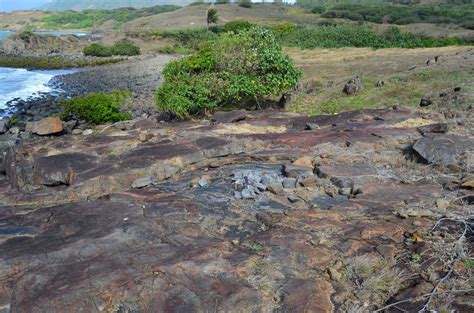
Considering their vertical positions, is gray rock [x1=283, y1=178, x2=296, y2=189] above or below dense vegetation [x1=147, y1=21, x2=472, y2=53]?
below

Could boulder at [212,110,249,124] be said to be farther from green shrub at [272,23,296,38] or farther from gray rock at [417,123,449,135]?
green shrub at [272,23,296,38]

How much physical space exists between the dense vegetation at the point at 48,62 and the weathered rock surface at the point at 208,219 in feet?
126

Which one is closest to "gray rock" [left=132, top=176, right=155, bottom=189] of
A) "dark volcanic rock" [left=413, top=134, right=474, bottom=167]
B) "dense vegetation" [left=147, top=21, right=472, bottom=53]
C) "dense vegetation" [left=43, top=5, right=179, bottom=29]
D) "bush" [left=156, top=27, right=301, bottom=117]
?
"dark volcanic rock" [left=413, top=134, right=474, bottom=167]

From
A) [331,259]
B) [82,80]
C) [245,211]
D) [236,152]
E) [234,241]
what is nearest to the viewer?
[331,259]

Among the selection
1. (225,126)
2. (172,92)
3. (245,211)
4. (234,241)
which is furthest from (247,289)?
(172,92)

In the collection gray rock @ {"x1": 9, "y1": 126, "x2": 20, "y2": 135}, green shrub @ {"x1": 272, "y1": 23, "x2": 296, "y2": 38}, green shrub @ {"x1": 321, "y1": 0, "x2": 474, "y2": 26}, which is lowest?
gray rock @ {"x1": 9, "y1": 126, "x2": 20, "y2": 135}

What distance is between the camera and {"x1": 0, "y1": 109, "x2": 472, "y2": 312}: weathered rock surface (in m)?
5.46

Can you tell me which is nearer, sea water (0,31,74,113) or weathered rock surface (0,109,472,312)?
weathered rock surface (0,109,472,312)

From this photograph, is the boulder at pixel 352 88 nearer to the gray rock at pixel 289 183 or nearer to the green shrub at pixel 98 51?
the gray rock at pixel 289 183

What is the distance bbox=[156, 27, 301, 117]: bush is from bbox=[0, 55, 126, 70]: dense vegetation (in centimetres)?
3243

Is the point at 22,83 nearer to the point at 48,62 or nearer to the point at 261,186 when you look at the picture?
the point at 48,62

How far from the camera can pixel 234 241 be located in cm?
669

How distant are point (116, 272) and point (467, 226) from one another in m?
5.07

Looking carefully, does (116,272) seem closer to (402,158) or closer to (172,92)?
(402,158)
